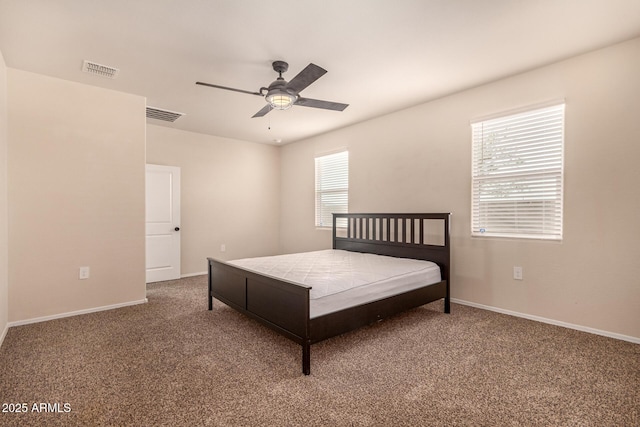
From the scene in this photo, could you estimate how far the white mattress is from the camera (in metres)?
2.43

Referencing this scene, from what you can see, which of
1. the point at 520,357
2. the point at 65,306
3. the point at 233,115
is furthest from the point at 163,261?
the point at 520,357

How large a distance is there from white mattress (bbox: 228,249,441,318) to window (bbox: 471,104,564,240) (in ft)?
3.08

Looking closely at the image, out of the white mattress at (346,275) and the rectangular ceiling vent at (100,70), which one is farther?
the rectangular ceiling vent at (100,70)

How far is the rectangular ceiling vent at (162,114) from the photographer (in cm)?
432

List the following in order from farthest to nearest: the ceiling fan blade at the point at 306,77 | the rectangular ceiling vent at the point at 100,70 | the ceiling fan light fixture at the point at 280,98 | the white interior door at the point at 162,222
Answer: the white interior door at the point at 162,222 < the rectangular ceiling vent at the point at 100,70 < the ceiling fan light fixture at the point at 280,98 < the ceiling fan blade at the point at 306,77

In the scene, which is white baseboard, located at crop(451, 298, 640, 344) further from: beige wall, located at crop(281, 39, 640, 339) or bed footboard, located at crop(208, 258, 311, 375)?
bed footboard, located at crop(208, 258, 311, 375)

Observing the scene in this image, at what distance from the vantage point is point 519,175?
3.34m

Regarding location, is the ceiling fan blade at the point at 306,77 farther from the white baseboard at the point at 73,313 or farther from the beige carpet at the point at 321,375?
the white baseboard at the point at 73,313

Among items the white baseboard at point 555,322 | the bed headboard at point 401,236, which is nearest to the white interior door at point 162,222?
the bed headboard at point 401,236

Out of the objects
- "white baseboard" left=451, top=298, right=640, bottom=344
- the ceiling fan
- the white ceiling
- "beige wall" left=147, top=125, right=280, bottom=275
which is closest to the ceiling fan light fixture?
the ceiling fan

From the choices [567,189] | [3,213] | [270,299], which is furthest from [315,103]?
[3,213]

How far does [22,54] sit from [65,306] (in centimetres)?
252

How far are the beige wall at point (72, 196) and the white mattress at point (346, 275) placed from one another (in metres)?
1.68

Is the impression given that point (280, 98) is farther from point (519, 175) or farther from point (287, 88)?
point (519, 175)
